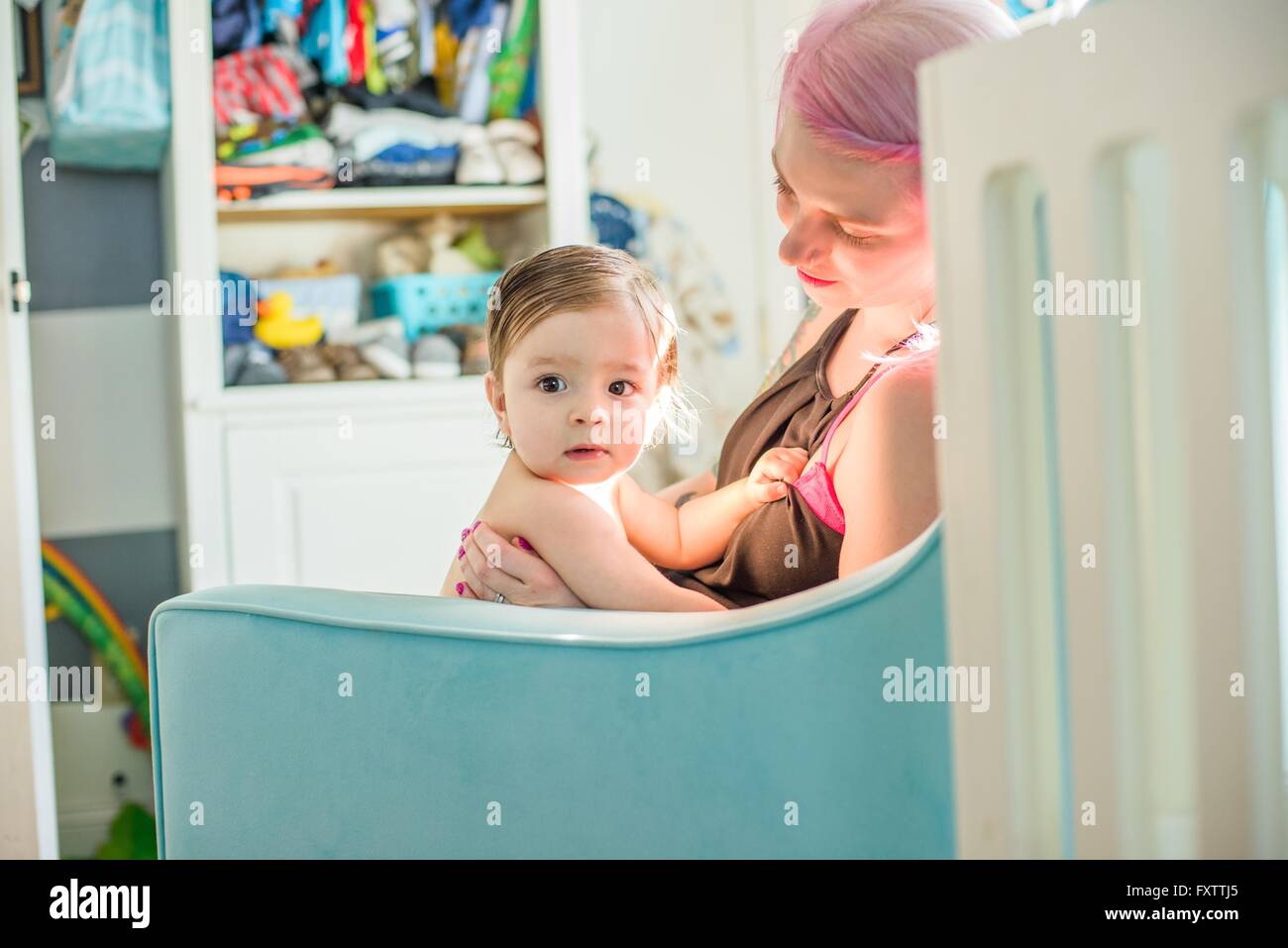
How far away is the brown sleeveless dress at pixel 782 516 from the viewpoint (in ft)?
3.31

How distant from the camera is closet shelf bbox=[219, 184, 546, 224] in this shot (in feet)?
7.84

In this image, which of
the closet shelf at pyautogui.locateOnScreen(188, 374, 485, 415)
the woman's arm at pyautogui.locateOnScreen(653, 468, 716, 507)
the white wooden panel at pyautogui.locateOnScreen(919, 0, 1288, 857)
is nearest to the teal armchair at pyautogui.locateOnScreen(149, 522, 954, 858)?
the white wooden panel at pyautogui.locateOnScreen(919, 0, 1288, 857)

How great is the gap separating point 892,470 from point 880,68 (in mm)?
274

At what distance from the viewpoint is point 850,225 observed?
91 centimetres

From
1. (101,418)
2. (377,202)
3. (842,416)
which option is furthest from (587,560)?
(101,418)

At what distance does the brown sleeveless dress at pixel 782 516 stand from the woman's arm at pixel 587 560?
6 cm

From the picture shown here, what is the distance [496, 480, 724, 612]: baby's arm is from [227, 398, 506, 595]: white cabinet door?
1.34 metres

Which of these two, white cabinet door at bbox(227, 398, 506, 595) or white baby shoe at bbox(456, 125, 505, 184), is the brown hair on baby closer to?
white cabinet door at bbox(227, 398, 506, 595)

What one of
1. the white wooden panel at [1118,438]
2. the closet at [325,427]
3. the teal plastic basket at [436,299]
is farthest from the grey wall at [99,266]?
the white wooden panel at [1118,438]

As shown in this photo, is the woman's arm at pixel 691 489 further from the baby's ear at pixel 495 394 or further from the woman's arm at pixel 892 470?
the woman's arm at pixel 892 470

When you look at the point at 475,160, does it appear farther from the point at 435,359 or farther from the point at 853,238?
the point at 853,238
